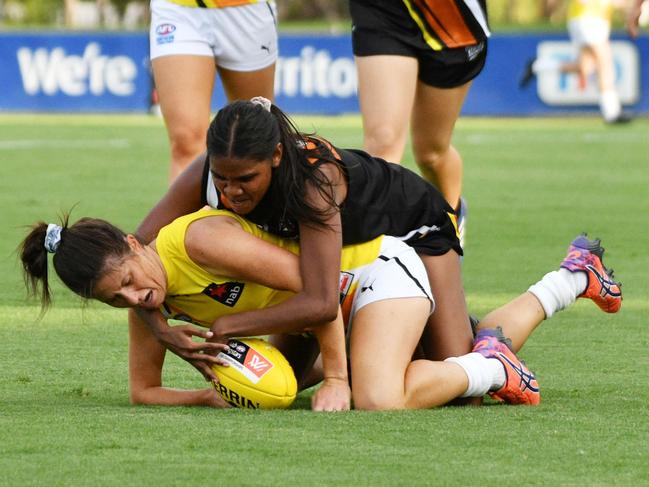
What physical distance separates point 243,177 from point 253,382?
0.62 metres

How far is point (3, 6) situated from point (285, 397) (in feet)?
141

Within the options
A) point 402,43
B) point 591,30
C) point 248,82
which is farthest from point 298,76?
point 402,43

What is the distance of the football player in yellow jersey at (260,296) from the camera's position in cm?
448

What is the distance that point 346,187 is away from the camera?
4844mm

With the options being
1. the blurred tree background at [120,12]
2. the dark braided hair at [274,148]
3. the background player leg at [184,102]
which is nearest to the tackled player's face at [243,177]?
the dark braided hair at [274,148]

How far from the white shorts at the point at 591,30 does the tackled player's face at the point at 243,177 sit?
14.1 m

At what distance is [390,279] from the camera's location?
4.90 metres

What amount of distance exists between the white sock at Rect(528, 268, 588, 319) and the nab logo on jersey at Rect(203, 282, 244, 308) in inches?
52.5

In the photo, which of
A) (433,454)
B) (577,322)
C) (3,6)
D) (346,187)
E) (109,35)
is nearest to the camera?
(433,454)

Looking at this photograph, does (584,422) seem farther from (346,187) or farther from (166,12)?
(166,12)

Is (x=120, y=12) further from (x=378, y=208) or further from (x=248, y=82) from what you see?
(x=378, y=208)

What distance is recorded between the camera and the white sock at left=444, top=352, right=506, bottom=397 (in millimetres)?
4715

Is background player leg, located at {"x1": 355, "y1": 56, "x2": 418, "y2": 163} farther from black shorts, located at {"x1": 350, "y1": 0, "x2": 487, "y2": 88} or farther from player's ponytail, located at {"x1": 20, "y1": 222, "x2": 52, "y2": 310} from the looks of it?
player's ponytail, located at {"x1": 20, "y1": 222, "x2": 52, "y2": 310}

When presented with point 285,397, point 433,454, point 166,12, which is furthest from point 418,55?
point 433,454
